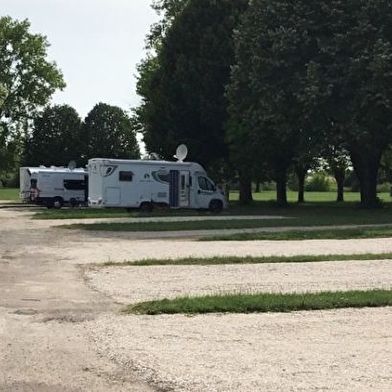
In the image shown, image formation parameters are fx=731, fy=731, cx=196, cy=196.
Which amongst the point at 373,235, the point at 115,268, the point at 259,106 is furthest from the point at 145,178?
the point at 115,268

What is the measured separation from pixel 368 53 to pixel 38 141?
180 feet

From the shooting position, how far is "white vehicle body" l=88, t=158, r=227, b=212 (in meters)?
36.8

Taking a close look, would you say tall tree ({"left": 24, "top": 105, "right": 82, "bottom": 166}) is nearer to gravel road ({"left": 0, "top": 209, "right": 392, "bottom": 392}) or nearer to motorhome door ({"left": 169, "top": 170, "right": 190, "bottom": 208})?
motorhome door ({"left": 169, "top": 170, "right": 190, "bottom": 208})

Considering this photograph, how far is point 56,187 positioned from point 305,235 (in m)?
29.7

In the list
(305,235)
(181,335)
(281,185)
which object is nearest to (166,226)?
(305,235)

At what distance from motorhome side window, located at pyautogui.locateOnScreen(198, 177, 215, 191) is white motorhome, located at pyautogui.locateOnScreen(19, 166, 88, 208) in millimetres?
12975

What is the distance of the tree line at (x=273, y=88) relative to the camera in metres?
32.3

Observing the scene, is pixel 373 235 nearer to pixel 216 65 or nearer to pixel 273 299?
pixel 273 299

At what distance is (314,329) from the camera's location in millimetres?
8750

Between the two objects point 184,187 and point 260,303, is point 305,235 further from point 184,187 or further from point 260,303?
point 184,187

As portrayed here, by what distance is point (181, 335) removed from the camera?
8.42 metres

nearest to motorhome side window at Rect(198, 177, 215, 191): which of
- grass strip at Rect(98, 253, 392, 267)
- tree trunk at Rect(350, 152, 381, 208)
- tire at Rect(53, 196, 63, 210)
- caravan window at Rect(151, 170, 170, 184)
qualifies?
caravan window at Rect(151, 170, 170, 184)

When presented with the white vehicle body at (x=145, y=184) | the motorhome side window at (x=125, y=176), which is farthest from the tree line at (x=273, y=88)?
the motorhome side window at (x=125, y=176)

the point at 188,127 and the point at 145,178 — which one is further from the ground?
the point at 188,127
